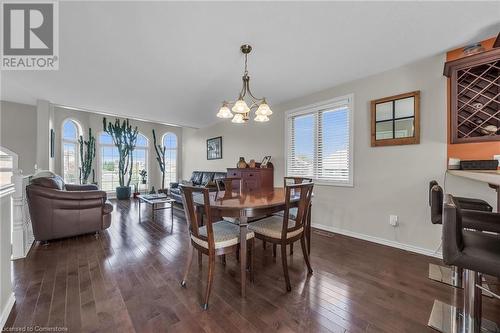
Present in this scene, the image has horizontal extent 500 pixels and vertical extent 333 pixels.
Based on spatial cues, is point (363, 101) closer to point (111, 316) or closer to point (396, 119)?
point (396, 119)

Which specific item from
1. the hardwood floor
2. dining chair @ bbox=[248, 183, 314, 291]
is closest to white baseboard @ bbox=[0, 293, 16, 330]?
the hardwood floor

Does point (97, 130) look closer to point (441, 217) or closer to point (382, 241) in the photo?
point (382, 241)

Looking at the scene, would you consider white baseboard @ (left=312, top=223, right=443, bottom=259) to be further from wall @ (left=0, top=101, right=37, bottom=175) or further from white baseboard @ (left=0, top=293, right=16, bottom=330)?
wall @ (left=0, top=101, right=37, bottom=175)

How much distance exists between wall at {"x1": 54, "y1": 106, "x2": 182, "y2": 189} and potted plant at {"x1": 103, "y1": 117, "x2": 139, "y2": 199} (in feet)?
1.20

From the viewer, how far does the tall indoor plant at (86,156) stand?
20.0 feet

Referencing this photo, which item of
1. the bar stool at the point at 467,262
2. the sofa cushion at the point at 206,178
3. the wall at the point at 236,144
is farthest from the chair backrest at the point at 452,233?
the sofa cushion at the point at 206,178

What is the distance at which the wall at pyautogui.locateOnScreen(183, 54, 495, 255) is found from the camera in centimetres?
244

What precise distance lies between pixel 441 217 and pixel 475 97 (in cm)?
140

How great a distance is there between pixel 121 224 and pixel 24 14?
3.18 m

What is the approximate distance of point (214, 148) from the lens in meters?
6.29

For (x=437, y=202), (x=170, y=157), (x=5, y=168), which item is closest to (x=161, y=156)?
(x=170, y=157)

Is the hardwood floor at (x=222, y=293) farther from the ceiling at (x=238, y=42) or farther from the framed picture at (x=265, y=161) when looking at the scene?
the ceiling at (x=238, y=42)

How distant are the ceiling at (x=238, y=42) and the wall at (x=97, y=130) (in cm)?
270

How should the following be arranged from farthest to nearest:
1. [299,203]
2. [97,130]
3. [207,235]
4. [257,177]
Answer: [97,130]
[257,177]
[299,203]
[207,235]
